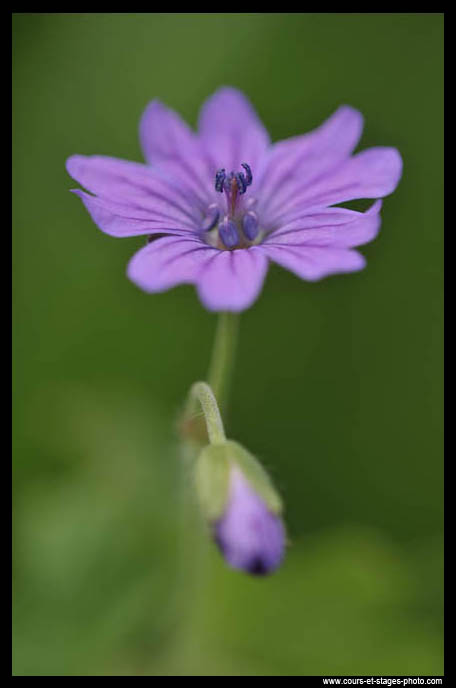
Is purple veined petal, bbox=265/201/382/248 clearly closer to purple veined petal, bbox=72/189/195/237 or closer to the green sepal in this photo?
purple veined petal, bbox=72/189/195/237

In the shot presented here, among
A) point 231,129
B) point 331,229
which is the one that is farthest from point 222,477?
point 231,129

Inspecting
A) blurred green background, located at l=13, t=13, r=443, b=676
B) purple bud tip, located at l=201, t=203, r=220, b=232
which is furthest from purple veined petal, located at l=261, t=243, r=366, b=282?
blurred green background, located at l=13, t=13, r=443, b=676

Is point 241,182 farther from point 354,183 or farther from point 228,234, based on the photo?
point 354,183

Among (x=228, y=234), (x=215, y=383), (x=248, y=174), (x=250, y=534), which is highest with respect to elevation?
(x=248, y=174)

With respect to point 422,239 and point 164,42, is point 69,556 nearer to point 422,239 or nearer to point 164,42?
point 422,239

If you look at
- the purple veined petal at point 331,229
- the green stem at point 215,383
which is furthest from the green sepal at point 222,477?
the purple veined petal at point 331,229
